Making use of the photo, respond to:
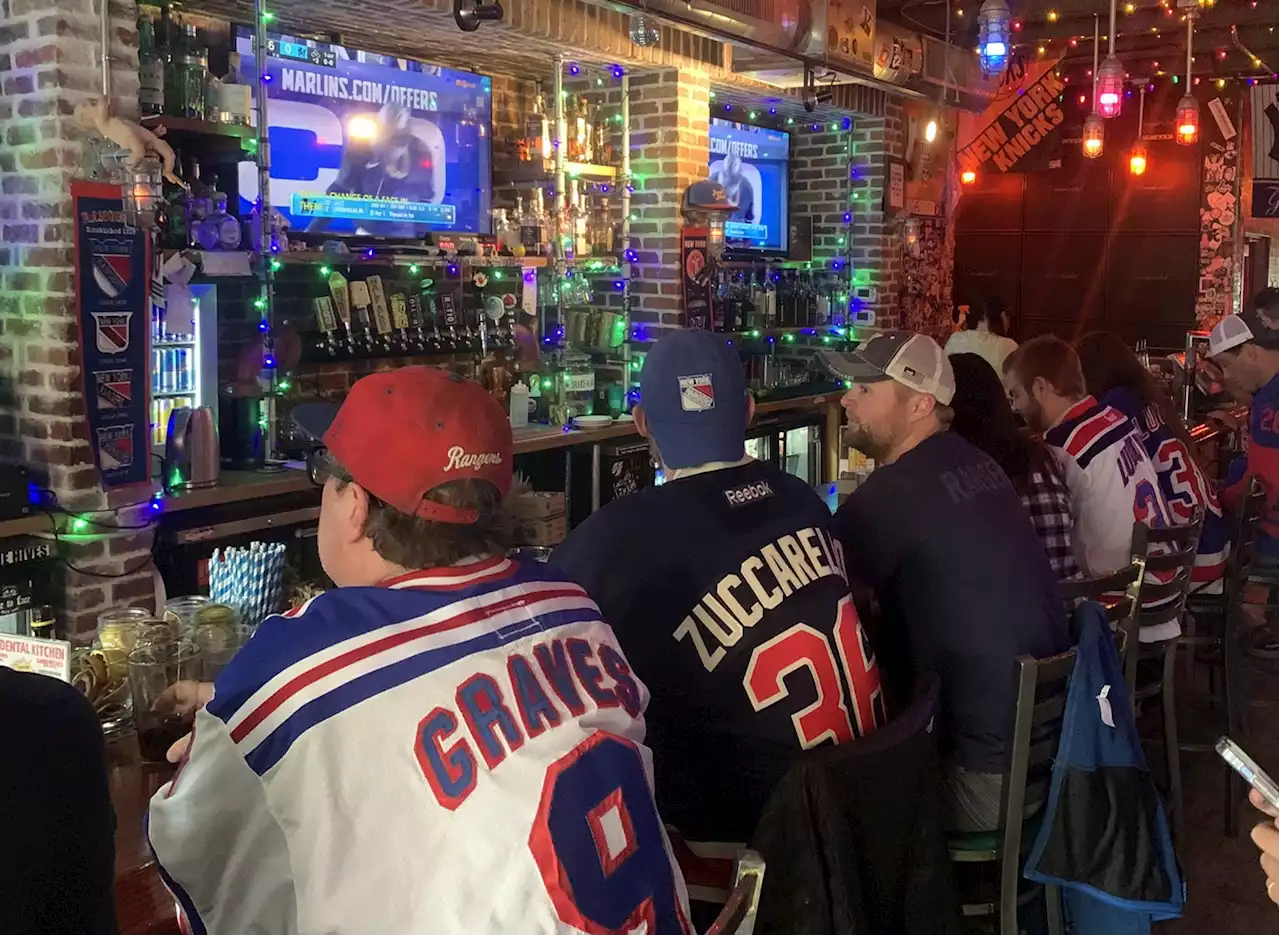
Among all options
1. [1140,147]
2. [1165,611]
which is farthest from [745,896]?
[1140,147]

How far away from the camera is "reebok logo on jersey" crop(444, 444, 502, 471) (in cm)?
151

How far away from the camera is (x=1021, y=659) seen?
2211mm

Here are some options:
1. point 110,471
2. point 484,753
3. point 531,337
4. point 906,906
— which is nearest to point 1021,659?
point 906,906

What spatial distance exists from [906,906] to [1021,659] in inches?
20.8

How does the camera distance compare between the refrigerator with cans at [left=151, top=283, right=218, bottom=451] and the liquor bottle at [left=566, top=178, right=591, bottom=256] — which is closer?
the refrigerator with cans at [left=151, top=283, right=218, bottom=451]

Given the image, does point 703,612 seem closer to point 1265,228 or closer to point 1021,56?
point 1021,56

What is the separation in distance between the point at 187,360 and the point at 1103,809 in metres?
3.49

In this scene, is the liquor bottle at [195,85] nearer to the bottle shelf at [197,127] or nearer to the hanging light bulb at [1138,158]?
the bottle shelf at [197,127]

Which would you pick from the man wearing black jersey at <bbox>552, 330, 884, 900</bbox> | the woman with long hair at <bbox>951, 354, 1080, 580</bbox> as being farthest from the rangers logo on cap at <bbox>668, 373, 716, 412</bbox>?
the woman with long hair at <bbox>951, 354, 1080, 580</bbox>

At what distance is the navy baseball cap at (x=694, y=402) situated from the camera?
219cm

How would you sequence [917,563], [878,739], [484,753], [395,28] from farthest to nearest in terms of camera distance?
[395,28]
[917,563]
[878,739]
[484,753]

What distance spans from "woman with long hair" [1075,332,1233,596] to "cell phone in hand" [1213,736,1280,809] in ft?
8.79

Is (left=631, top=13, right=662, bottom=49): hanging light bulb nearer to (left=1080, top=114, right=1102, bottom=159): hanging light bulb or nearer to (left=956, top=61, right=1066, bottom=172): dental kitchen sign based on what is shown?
(left=1080, top=114, right=1102, bottom=159): hanging light bulb

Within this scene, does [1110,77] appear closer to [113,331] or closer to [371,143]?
[371,143]
